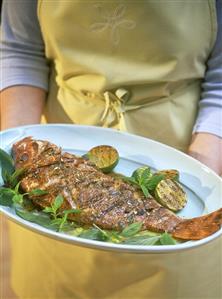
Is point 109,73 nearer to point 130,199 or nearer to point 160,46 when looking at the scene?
point 160,46

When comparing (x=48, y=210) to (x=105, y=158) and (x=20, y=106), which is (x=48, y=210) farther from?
(x=20, y=106)

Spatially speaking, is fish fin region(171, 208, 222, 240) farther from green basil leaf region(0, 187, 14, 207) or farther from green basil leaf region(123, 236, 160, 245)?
green basil leaf region(0, 187, 14, 207)

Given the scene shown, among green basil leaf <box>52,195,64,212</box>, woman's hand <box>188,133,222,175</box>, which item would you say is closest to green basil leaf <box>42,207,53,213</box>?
green basil leaf <box>52,195,64,212</box>

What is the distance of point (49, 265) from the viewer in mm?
729

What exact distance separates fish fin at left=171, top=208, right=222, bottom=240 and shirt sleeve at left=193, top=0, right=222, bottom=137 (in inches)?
11.4

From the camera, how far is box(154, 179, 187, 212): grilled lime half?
689mm

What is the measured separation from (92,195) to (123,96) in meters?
0.27

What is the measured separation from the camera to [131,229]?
0.63 meters

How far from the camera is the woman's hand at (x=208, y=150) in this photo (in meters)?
0.86

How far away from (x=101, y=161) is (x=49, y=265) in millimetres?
154

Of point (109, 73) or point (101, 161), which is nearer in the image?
point (101, 161)

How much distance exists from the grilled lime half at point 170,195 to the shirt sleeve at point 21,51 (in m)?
0.40

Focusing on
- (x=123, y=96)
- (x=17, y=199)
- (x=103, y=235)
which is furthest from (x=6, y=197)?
(x=123, y=96)

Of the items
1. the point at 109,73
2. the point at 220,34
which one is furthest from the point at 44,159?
the point at 220,34
